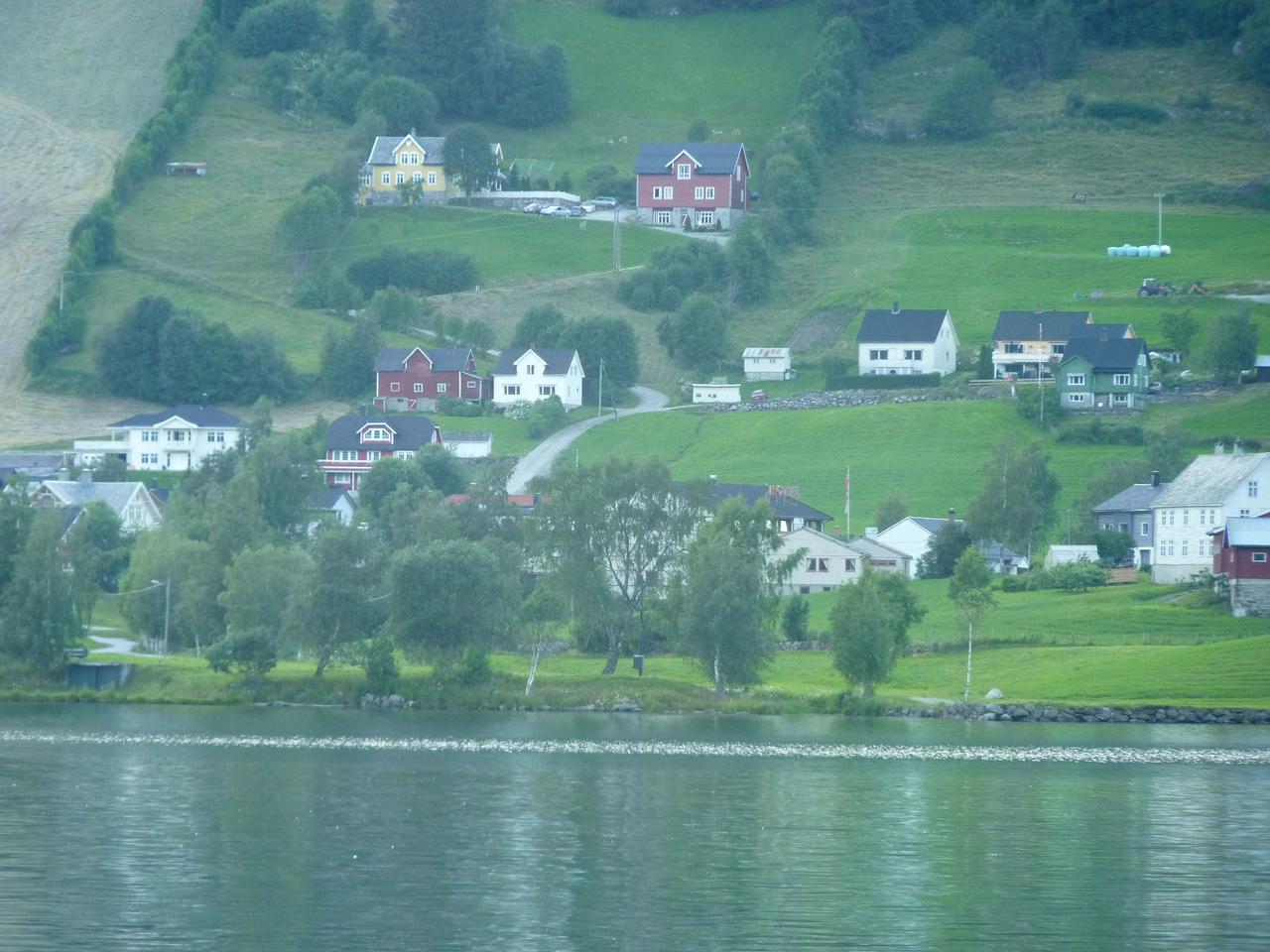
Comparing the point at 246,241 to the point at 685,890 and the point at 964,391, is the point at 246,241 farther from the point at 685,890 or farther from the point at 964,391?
the point at 685,890

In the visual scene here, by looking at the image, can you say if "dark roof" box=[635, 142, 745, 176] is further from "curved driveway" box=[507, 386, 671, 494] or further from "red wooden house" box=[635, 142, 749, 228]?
"curved driveway" box=[507, 386, 671, 494]

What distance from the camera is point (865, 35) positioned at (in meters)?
173

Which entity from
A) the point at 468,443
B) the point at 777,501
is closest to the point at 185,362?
the point at 468,443

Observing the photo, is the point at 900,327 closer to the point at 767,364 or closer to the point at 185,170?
the point at 767,364

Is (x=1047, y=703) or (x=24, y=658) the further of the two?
(x=24, y=658)

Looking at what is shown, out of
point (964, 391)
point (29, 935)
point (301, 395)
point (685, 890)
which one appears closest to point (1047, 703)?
point (685, 890)

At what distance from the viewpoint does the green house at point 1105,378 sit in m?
104

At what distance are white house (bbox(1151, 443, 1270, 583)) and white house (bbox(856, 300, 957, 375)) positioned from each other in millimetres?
33886

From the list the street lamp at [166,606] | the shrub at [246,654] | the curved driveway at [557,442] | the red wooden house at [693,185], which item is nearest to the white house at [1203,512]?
the curved driveway at [557,442]

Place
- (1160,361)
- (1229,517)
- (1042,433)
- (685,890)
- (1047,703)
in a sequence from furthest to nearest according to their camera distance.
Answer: (1160,361) < (1042,433) < (1229,517) < (1047,703) < (685,890)

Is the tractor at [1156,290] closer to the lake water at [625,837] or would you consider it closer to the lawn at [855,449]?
the lawn at [855,449]

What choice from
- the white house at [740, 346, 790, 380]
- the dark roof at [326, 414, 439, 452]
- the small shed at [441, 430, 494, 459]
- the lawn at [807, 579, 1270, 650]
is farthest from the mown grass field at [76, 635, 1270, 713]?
the white house at [740, 346, 790, 380]

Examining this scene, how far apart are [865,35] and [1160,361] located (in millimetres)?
72451

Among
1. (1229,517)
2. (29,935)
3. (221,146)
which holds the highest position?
(221,146)
